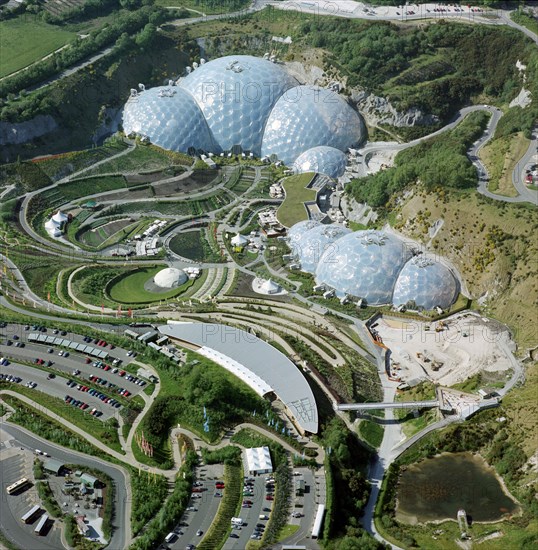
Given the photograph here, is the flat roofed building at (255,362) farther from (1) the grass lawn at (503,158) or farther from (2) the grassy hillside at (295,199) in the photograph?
(1) the grass lawn at (503,158)

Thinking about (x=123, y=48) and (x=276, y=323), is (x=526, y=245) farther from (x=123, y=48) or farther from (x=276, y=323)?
(x=123, y=48)

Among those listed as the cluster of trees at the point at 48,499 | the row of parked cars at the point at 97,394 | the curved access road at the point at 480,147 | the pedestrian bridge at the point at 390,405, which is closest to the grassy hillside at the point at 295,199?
the curved access road at the point at 480,147

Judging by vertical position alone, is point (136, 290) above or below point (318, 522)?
below

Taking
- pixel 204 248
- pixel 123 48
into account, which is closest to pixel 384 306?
pixel 204 248

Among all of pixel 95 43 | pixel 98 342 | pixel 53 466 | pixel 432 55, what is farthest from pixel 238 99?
pixel 53 466

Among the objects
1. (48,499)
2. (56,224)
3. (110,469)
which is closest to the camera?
(48,499)

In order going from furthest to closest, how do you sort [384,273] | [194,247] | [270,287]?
[194,247]
[270,287]
[384,273]

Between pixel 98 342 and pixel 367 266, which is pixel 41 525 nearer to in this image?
pixel 98 342
